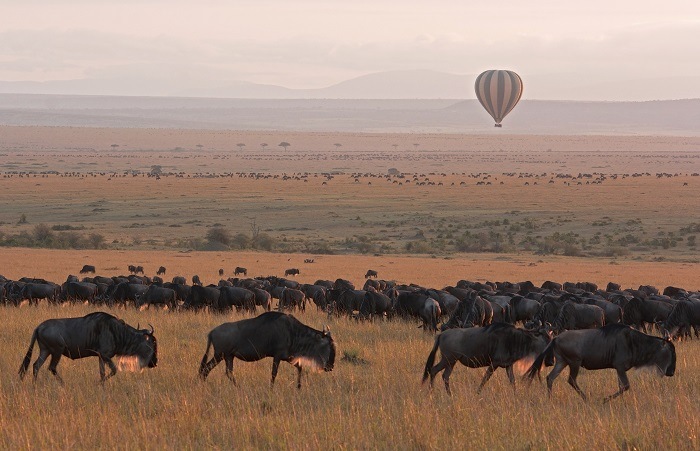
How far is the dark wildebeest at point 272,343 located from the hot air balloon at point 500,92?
7529 cm

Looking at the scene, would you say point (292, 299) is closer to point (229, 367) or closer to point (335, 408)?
point (229, 367)

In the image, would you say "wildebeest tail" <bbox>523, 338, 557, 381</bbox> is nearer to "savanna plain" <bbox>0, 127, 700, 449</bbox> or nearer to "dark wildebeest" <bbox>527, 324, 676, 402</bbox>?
"dark wildebeest" <bbox>527, 324, 676, 402</bbox>

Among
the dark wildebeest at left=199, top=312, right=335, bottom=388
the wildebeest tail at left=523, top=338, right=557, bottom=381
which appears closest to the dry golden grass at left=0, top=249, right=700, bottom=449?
the wildebeest tail at left=523, top=338, right=557, bottom=381

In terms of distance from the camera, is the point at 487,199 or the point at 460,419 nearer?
the point at 460,419

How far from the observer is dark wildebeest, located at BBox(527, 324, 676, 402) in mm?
11523

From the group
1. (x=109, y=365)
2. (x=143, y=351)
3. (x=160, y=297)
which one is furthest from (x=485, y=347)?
(x=160, y=297)

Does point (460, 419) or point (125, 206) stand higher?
point (460, 419)

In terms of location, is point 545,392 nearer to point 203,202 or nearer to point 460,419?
point 460,419

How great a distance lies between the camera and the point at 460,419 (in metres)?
10.5

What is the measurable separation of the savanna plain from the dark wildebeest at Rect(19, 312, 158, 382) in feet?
1.21

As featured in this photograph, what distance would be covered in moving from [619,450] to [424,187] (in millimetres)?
80715

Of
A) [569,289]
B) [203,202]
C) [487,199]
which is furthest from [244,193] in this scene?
[569,289]

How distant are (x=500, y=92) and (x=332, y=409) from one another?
77511 mm

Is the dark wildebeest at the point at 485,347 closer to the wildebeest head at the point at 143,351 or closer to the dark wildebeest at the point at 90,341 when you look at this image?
the wildebeest head at the point at 143,351
